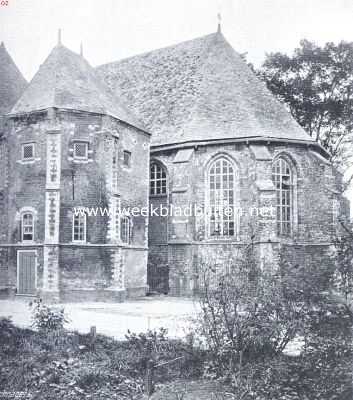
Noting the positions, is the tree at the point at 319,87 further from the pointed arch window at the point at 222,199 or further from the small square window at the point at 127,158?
the small square window at the point at 127,158

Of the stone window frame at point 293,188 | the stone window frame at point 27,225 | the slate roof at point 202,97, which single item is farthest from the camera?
the slate roof at point 202,97

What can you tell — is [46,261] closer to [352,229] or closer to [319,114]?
[352,229]

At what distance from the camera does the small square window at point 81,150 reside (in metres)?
21.9

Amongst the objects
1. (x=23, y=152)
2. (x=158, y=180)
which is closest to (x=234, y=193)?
(x=158, y=180)

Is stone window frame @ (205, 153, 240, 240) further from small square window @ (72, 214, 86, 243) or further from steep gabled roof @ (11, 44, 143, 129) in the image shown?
small square window @ (72, 214, 86, 243)

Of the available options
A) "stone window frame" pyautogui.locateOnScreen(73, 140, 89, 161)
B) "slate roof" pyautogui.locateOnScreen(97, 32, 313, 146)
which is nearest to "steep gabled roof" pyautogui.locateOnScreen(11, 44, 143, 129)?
"stone window frame" pyautogui.locateOnScreen(73, 140, 89, 161)

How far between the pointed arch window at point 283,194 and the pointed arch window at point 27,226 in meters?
12.1

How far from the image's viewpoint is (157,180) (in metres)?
26.1


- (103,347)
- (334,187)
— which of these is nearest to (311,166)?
(334,187)

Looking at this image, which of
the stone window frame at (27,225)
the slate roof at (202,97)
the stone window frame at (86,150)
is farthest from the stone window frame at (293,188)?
the stone window frame at (27,225)

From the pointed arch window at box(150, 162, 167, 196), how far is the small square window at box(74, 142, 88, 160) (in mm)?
5111

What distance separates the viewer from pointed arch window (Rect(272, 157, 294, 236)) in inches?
957

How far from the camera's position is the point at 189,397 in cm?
748

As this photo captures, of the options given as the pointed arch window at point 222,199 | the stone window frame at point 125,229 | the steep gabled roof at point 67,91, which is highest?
the steep gabled roof at point 67,91
